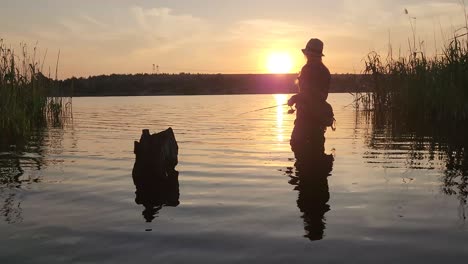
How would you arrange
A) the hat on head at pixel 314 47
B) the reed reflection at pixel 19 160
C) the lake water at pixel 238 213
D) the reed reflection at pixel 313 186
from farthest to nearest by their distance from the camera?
1. the hat on head at pixel 314 47
2. the reed reflection at pixel 19 160
3. the reed reflection at pixel 313 186
4. the lake water at pixel 238 213

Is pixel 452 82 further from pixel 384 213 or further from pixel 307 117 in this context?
pixel 384 213

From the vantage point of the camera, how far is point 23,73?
15.3m

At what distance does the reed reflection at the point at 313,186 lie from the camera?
469cm

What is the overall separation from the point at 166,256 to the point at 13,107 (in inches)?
458

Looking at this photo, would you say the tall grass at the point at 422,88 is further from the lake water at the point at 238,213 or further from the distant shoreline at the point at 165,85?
the distant shoreline at the point at 165,85

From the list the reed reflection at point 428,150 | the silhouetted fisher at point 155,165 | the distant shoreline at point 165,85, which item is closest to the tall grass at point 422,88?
the reed reflection at point 428,150

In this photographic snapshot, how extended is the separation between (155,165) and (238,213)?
239 cm

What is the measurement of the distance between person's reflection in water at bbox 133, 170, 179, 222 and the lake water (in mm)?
101

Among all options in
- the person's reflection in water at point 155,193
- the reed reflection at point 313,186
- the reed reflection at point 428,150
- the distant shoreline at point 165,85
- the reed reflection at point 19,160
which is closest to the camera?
the reed reflection at point 313,186

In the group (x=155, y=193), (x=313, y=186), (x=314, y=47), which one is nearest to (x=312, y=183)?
(x=313, y=186)

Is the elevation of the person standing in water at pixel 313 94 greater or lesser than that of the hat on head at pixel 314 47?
lesser

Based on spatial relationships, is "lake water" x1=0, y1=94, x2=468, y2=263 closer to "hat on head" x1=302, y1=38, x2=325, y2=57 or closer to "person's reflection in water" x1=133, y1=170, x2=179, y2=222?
"person's reflection in water" x1=133, y1=170, x2=179, y2=222

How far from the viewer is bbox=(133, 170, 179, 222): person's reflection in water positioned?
17.9 ft

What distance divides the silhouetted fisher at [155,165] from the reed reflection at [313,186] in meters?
1.70
